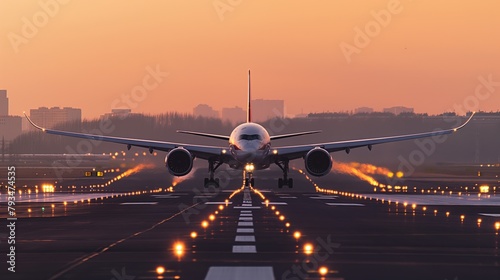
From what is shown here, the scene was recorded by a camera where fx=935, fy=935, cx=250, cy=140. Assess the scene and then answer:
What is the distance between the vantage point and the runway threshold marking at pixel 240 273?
632 inches

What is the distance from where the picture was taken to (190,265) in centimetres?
1800

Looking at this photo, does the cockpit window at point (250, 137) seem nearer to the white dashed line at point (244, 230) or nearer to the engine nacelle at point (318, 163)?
the engine nacelle at point (318, 163)

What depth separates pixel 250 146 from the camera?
211 feet

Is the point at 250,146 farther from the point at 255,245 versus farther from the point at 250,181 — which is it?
the point at 255,245

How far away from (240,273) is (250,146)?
47.7 m

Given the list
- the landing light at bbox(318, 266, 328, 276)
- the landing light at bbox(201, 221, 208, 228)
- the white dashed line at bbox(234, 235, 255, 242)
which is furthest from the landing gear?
the landing light at bbox(318, 266, 328, 276)

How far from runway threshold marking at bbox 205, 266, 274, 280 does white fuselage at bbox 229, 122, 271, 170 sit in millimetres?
46651

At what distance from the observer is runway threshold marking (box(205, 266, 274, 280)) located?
16.0 m

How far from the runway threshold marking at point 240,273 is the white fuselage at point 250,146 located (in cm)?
4665

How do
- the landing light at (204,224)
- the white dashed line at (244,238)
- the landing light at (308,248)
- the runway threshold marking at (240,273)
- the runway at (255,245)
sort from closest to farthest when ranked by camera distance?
the runway threshold marking at (240,273), the runway at (255,245), the landing light at (308,248), the white dashed line at (244,238), the landing light at (204,224)

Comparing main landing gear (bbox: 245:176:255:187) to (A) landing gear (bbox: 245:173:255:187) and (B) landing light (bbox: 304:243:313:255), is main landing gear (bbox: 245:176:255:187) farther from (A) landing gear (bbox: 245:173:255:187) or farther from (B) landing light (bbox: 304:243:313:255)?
(B) landing light (bbox: 304:243:313:255)

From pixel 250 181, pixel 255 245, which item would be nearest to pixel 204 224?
pixel 255 245

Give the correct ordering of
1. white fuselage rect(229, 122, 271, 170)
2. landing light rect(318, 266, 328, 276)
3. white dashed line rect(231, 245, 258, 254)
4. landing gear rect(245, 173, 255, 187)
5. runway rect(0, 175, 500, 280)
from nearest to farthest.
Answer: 1. landing light rect(318, 266, 328, 276)
2. runway rect(0, 175, 500, 280)
3. white dashed line rect(231, 245, 258, 254)
4. white fuselage rect(229, 122, 271, 170)
5. landing gear rect(245, 173, 255, 187)

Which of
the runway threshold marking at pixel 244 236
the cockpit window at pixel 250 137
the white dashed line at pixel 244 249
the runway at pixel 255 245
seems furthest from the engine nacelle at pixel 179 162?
the white dashed line at pixel 244 249
